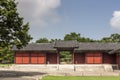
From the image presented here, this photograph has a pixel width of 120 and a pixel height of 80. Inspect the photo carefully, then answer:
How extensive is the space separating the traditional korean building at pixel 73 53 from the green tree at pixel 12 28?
64.6ft

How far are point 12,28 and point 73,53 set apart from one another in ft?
72.1

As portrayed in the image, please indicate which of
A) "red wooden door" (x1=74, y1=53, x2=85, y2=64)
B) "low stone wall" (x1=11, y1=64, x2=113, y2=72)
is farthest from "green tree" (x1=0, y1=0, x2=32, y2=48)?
"red wooden door" (x1=74, y1=53, x2=85, y2=64)

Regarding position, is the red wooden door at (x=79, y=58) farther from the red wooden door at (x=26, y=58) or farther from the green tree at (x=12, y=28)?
the green tree at (x=12, y=28)

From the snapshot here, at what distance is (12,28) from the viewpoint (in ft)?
99.6

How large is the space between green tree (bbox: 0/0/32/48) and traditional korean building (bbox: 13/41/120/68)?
19.7m

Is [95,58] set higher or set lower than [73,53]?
lower

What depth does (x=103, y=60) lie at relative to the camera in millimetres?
50188

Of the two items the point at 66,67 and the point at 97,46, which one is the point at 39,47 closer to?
the point at 66,67

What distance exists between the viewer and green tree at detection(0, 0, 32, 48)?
96.2ft

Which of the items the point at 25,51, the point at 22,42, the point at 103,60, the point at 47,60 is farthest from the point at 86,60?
the point at 22,42

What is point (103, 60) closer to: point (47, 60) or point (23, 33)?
point (47, 60)

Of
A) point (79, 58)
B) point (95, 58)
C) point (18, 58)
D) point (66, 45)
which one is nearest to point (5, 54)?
point (18, 58)

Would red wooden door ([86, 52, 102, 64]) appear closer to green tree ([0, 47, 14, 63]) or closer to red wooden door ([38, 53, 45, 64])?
red wooden door ([38, 53, 45, 64])

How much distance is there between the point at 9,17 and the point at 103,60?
25053mm
